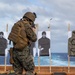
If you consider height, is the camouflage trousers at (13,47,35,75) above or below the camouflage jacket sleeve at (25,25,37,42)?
below

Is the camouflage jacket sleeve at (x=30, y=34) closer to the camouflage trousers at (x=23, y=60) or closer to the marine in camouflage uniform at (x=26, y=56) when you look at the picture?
the marine in camouflage uniform at (x=26, y=56)

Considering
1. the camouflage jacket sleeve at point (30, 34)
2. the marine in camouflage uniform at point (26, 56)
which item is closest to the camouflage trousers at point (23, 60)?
the marine in camouflage uniform at point (26, 56)

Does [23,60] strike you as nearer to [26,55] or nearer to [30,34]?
[26,55]

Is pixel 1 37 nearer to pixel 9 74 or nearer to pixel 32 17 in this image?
pixel 9 74

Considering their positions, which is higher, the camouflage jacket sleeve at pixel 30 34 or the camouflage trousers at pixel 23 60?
the camouflage jacket sleeve at pixel 30 34

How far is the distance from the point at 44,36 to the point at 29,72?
8.02 m

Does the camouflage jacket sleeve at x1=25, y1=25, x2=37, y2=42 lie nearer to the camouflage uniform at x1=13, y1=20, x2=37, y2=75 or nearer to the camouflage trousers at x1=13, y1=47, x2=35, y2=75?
the camouflage uniform at x1=13, y1=20, x2=37, y2=75

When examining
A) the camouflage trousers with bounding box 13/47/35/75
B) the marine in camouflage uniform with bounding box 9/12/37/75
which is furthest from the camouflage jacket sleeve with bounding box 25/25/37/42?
the camouflage trousers with bounding box 13/47/35/75

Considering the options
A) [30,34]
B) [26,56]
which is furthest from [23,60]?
[30,34]

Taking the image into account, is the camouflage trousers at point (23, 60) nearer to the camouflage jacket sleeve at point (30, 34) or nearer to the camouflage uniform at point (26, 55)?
the camouflage uniform at point (26, 55)

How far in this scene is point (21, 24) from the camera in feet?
22.1

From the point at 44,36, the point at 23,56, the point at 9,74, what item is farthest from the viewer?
the point at 44,36

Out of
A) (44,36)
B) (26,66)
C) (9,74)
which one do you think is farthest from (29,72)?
(44,36)

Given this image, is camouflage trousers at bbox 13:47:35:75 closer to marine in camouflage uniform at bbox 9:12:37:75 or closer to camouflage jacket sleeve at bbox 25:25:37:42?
marine in camouflage uniform at bbox 9:12:37:75
